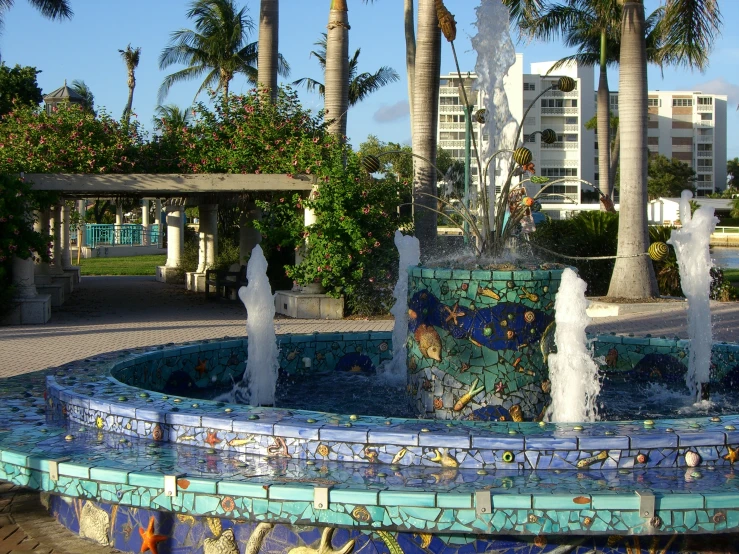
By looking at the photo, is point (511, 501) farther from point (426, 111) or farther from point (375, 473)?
point (426, 111)

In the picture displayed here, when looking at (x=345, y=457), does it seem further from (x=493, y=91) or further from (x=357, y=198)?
(x=357, y=198)

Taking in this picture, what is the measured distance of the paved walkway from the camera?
12086mm

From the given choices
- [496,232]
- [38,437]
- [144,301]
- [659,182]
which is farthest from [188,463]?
[659,182]

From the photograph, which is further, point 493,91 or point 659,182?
point 659,182

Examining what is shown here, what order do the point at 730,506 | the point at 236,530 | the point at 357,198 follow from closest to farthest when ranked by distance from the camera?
the point at 730,506 < the point at 236,530 < the point at 357,198

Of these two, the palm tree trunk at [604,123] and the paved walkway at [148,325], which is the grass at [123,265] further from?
the palm tree trunk at [604,123]

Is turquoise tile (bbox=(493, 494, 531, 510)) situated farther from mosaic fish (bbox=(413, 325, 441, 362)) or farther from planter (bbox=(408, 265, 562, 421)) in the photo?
→ mosaic fish (bbox=(413, 325, 441, 362))

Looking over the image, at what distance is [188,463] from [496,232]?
9.74 feet

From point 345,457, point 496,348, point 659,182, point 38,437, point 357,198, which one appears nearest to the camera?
point 345,457

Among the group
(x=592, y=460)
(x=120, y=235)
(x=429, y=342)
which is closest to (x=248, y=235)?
(x=429, y=342)

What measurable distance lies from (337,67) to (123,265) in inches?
723

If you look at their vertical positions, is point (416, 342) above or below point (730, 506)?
above

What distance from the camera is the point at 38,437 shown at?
520 cm

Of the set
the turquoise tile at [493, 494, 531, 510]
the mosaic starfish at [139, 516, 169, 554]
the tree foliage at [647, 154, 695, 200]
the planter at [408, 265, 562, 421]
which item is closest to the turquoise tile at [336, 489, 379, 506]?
the turquoise tile at [493, 494, 531, 510]
